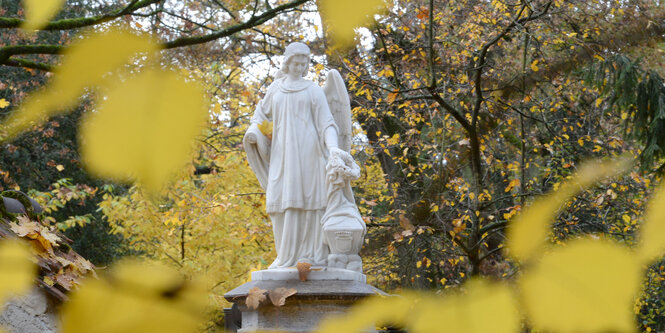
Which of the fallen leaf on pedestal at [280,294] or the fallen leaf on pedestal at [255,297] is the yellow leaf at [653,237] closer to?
the fallen leaf on pedestal at [280,294]

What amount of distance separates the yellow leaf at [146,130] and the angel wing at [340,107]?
17.0 ft

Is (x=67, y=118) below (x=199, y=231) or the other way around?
below

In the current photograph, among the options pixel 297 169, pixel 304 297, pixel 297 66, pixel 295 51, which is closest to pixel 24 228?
pixel 304 297

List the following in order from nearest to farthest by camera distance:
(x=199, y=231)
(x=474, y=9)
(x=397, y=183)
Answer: (x=474, y=9)
(x=397, y=183)
(x=199, y=231)

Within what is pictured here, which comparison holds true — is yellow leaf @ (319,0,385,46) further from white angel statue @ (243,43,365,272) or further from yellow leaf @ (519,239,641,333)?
white angel statue @ (243,43,365,272)

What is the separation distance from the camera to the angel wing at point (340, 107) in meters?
5.42

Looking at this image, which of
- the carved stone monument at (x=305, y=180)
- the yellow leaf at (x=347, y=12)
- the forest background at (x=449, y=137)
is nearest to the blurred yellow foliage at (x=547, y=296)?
the yellow leaf at (x=347, y=12)

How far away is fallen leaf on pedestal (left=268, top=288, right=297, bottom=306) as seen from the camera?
13.5 feet

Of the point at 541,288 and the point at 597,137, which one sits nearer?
the point at 541,288

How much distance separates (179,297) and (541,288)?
5.9 inches

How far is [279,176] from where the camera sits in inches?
202

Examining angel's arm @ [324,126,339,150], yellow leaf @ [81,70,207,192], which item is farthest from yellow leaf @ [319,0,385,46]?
angel's arm @ [324,126,339,150]

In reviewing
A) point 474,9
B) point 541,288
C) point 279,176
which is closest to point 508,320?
point 541,288

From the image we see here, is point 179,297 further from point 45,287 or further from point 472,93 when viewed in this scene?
point 472,93
